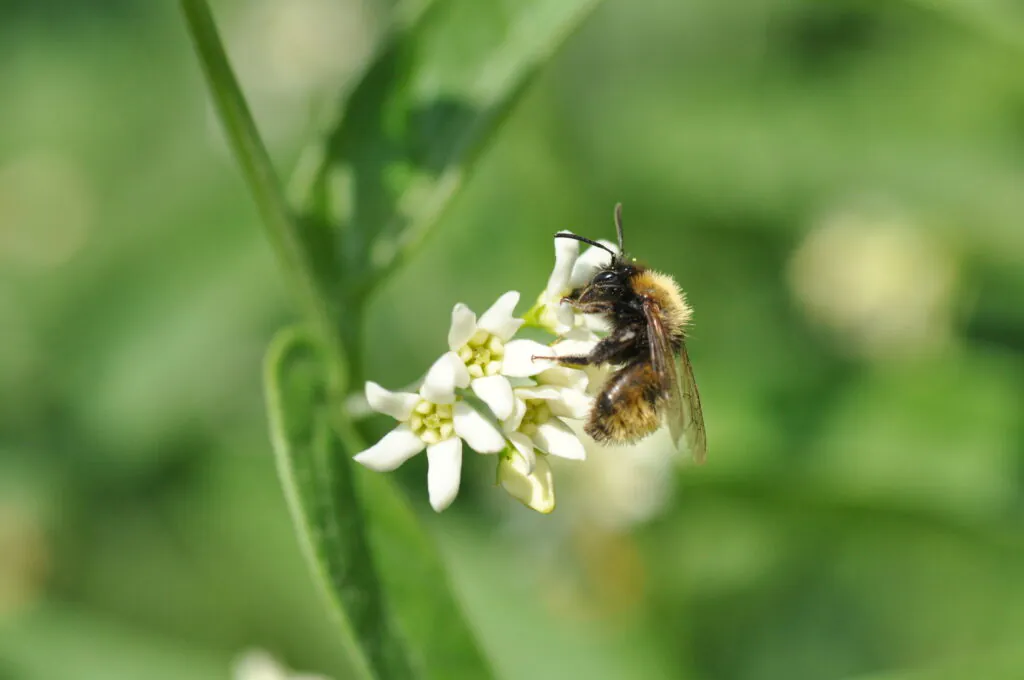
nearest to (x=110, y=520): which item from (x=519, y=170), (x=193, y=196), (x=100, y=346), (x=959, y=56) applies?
(x=100, y=346)

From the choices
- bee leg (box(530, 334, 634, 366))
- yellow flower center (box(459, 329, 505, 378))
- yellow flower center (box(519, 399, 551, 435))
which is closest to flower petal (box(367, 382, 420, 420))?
yellow flower center (box(459, 329, 505, 378))

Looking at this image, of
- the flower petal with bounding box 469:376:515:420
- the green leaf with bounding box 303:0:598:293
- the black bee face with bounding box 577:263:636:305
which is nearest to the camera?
the flower petal with bounding box 469:376:515:420

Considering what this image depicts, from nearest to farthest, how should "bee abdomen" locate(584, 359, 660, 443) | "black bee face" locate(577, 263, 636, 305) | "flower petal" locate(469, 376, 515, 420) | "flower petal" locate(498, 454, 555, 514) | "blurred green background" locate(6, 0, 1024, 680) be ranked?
"flower petal" locate(469, 376, 515, 420)
"flower petal" locate(498, 454, 555, 514)
"bee abdomen" locate(584, 359, 660, 443)
"black bee face" locate(577, 263, 636, 305)
"blurred green background" locate(6, 0, 1024, 680)

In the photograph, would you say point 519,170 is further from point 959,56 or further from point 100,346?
point 959,56

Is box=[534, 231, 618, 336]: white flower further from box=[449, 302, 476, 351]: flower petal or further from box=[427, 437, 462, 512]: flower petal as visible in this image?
box=[427, 437, 462, 512]: flower petal

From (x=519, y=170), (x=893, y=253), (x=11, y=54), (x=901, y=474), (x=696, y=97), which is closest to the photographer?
(x=901, y=474)

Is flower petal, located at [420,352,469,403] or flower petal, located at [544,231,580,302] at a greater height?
flower petal, located at [544,231,580,302]

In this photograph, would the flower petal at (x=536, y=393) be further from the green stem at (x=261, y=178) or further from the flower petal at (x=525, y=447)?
the green stem at (x=261, y=178)
